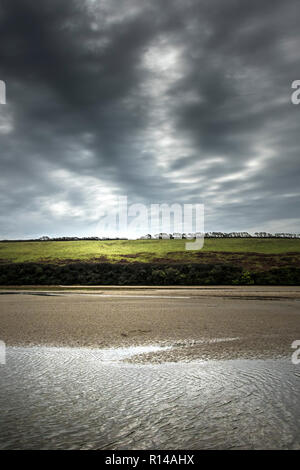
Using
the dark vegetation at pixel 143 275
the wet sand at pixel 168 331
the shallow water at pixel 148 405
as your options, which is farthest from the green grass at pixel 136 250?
the shallow water at pixel 148 405

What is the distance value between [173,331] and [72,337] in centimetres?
232

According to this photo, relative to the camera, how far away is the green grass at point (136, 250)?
51.8 meters

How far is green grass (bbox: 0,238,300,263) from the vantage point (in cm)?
5184

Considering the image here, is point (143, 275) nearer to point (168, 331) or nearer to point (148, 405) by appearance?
point (168, 331)

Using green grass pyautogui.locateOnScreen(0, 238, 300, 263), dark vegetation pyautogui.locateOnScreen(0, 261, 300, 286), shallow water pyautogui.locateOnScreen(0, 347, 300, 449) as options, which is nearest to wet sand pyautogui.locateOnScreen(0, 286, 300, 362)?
shallow water pyautogui.locateOnScreen(0, 347, 300, 449)

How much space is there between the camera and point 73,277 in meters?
39.8

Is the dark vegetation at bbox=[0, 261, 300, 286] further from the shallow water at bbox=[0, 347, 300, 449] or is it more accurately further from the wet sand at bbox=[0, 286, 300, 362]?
the shallow water at bbox=[0, 347, 300, 449]

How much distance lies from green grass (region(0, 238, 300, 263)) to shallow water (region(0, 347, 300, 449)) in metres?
41.8

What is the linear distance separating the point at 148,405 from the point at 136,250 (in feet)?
182

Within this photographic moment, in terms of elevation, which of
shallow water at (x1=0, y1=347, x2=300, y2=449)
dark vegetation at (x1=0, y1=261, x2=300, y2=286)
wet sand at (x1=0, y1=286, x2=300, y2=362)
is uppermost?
shallow water at (x1=0, y1=347, x2=300, y2=449)

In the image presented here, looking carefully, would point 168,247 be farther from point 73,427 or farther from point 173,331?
point 73,427
